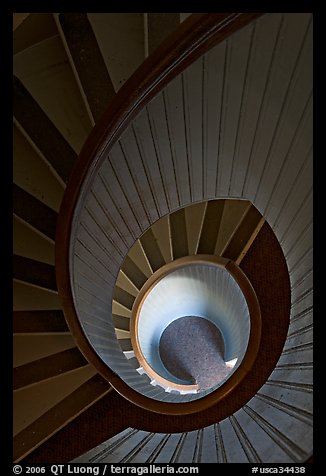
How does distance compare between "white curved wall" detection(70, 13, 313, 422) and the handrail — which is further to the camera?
the handrail

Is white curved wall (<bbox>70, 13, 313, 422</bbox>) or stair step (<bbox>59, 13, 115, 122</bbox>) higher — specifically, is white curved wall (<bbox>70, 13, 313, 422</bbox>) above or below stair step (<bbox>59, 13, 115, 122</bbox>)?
below

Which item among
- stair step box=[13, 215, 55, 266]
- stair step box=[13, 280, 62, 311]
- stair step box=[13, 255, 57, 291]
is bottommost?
stair step box=[13, 280, 62, 311]

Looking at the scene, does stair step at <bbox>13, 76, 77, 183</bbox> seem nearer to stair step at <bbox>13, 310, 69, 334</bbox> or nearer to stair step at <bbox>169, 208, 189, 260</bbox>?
stair step at <bbox>13, 310, 69, 334</bbox>

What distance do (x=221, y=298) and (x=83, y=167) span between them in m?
2.97

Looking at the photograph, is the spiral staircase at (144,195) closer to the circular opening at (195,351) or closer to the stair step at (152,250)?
the stair step at (152,250)

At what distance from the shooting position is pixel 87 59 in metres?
2.09

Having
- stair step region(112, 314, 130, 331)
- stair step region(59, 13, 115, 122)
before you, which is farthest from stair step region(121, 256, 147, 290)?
stair step region(59, 13, 115, 122)

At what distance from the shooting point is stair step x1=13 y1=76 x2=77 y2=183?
2232 mm

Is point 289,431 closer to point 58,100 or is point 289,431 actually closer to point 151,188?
point 151,188

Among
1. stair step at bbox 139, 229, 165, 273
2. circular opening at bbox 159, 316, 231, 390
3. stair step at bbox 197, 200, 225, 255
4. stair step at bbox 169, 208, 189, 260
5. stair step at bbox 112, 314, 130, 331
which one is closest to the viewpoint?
stair step at bbox 197, 200, 225, 255

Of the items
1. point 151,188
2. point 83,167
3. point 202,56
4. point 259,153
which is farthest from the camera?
point 151,188

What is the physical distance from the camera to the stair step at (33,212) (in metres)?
2.53

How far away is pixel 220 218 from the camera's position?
393 centimetres
